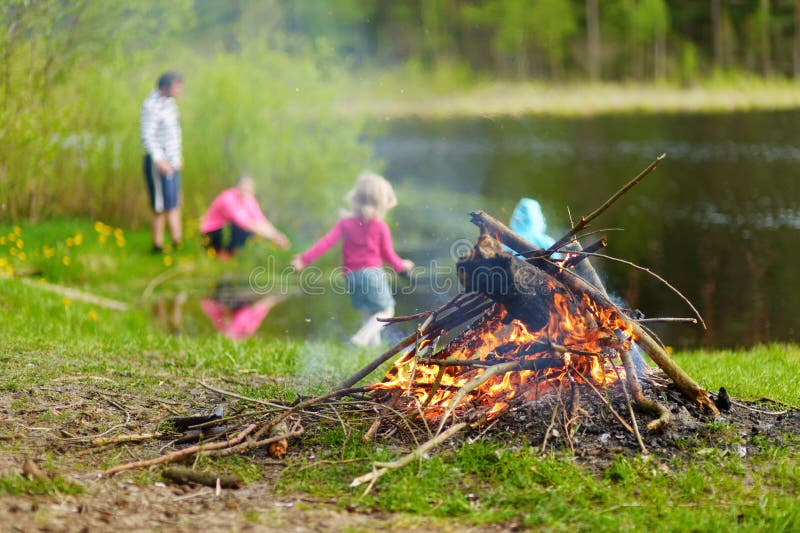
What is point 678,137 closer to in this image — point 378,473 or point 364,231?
point 364,231

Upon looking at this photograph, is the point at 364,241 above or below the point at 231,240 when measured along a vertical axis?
above

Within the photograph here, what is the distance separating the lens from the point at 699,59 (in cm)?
3569

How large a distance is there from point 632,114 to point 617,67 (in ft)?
26.3

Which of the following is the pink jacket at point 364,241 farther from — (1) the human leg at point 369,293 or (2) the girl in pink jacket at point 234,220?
(2) the girl in pink jacket at point 234,220

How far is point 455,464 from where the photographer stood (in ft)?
14.7

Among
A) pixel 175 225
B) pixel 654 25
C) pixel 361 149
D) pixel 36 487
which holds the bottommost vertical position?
pixel 36 487

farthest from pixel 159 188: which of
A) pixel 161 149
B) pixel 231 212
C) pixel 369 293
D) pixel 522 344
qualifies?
pixel 522 344

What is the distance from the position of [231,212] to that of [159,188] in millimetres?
1092

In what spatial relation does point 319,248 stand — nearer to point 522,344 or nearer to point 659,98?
point 522,344

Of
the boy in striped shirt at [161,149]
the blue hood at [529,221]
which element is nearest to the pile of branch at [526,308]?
the blue hood at [529,221]

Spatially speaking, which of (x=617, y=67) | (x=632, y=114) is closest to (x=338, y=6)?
(x=632, y=114)

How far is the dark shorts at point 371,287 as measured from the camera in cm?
818

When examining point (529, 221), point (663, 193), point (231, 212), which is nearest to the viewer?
point (529, 221)

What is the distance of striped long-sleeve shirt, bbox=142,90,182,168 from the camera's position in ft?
41.0
